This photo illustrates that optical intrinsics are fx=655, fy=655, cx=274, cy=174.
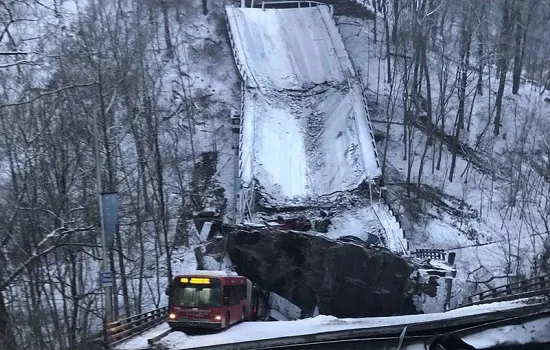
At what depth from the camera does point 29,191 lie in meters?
31.3

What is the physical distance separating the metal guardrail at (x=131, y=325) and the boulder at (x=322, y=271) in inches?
295

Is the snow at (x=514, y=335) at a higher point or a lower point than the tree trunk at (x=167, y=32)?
lower

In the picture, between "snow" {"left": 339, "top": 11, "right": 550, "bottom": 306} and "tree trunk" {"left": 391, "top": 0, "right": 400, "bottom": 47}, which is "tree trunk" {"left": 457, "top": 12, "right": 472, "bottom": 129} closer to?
"snow" {"left": 339, "top": 11, "right": 550, "bottom": 306}

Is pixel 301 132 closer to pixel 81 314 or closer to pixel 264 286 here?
pixel 264 286

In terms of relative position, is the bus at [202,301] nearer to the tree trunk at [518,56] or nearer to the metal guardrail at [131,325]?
the metal guardrail at [131,325]

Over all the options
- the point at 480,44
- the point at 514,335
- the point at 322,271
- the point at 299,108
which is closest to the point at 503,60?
the point at 480,44

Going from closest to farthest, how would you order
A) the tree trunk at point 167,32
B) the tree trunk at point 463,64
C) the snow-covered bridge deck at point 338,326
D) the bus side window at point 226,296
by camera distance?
the snow-covered bridge deck at point 338,326 < the bus side window at point 226,296 < the tree trunk at point 463,64 < the tree trunk at point 167,32

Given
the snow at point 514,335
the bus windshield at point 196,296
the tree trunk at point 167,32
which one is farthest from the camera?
the tree trunk at point 167,32

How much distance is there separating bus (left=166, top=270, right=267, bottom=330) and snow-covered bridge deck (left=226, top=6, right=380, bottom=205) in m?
13.7

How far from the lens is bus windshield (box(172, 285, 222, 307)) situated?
65.9 feet

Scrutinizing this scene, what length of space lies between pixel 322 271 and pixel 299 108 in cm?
1575

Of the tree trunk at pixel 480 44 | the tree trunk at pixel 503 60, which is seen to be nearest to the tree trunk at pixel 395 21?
the tree trunk at pixel 480 44

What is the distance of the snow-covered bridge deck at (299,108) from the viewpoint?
35.7 meters

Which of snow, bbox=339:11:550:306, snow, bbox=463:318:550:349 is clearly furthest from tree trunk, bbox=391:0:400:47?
snow, bbox=463:318:550:349
